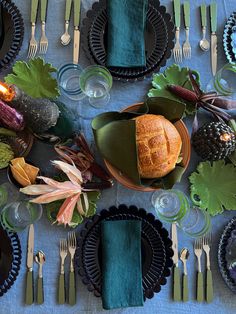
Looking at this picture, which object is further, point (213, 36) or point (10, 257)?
point (213, 36)

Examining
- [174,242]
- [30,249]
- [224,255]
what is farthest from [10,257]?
[224,255]

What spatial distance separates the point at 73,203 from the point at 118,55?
385 mm

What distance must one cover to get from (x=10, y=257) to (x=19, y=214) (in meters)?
0.11

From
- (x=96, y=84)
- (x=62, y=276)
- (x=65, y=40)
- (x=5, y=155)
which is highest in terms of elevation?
(x=65, y=40)

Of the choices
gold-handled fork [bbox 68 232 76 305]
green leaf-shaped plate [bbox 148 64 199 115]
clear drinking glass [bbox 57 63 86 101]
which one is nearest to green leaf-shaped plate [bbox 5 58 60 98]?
clear drinking glass [bbox 57 63 86 101]

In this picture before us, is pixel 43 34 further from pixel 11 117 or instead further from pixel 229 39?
pixel 229 39

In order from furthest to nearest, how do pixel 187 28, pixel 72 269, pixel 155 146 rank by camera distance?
pixel 187 28, pixel 72 269, pixel 155 146

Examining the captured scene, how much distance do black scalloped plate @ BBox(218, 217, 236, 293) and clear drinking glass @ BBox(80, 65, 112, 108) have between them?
44cm

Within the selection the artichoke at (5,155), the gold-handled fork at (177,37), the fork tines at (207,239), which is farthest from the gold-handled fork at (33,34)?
the fork tines at (207,239)

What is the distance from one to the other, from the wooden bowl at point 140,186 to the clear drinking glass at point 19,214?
20 cm

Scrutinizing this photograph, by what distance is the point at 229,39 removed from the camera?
1141 mm

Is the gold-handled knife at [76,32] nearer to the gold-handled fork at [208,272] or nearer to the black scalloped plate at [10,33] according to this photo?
the black scalloped plate at [10,33]

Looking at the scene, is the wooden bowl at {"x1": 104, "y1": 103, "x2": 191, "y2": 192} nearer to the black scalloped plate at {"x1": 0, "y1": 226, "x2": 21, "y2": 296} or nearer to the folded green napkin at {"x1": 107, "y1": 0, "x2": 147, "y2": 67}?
the folded green napkin at {"x1": 107, "y1": 0, "x2": 147, "y2": 67}

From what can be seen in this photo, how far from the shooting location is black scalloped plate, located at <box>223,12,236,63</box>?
1133 millimetres
